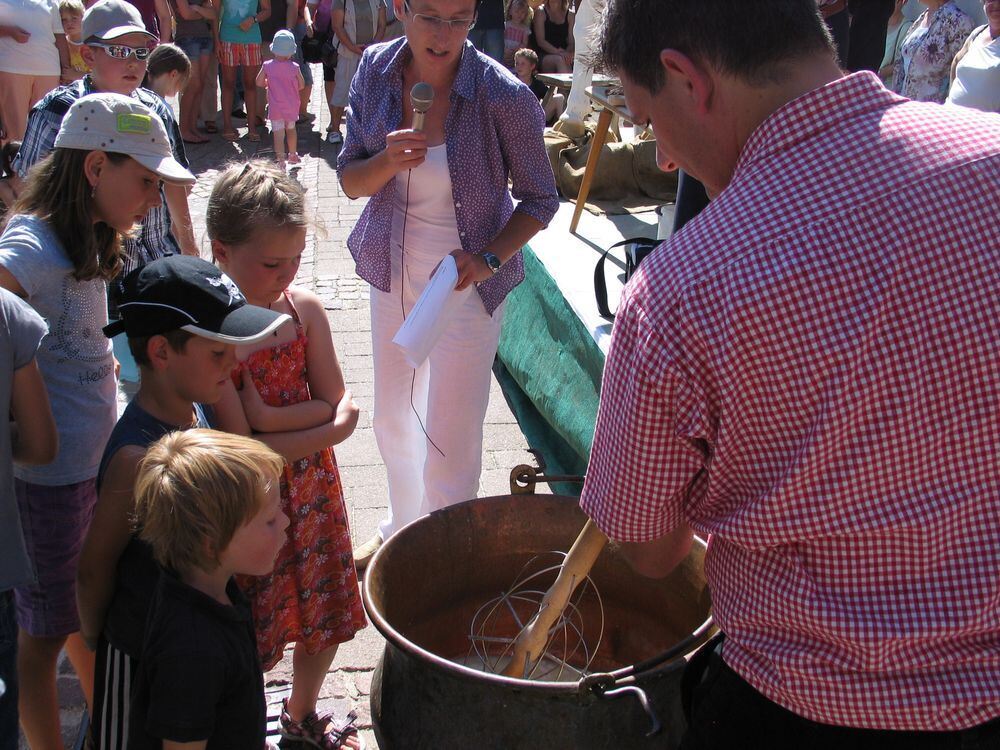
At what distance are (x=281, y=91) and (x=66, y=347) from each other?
6.85m

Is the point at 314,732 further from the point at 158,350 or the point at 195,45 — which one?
the point at 195,45

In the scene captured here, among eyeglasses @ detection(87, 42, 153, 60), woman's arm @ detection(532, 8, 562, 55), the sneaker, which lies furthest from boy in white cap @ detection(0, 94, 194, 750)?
woman's arm @ detection(532, 8, 562, 55)

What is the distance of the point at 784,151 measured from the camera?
1188 mm

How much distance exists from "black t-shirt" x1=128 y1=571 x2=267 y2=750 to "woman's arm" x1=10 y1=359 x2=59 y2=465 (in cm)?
50

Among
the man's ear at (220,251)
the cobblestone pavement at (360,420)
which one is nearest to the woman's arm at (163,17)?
the cobblestone pavement at (360,420)

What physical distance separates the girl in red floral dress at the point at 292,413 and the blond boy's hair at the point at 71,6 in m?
5.21

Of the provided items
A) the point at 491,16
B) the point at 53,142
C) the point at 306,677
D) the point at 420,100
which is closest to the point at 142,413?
the point at 306,677

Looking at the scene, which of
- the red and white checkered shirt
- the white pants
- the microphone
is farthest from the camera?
the white pants

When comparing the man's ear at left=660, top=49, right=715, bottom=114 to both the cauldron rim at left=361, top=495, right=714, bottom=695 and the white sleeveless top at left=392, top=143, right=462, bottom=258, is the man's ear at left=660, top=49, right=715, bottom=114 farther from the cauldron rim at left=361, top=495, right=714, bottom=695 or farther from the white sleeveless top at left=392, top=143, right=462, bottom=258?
the white sleeveless top at left=392, top=143, right=462, bottom=258

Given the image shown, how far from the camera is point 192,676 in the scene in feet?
5.53

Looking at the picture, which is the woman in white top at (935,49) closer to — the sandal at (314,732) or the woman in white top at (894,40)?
the woman in white top at (894,40)

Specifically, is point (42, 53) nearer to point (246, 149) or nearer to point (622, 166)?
point (246, 149)

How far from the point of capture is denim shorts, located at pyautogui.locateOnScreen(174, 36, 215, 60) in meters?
9.62

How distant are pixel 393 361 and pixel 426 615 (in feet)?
3.46
